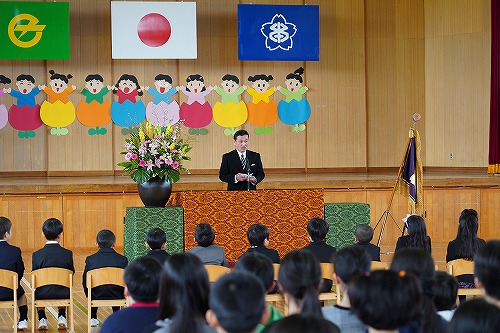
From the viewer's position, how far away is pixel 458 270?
6.41m

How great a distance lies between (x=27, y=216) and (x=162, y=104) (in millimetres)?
3525

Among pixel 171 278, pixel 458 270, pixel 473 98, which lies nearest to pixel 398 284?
A: pixel 171 278

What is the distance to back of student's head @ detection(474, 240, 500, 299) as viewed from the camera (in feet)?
10.5

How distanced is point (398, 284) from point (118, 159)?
38.9ft

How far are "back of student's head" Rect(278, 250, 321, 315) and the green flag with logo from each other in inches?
412

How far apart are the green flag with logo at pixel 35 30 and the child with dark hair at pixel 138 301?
10.2 metres

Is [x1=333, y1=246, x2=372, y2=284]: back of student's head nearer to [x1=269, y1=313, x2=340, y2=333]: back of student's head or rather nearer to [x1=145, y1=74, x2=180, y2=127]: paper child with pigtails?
[x1=269, y1=313, x2=340, y2=333]: back of student's head

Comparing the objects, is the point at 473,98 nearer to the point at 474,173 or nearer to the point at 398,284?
the point at 474,173

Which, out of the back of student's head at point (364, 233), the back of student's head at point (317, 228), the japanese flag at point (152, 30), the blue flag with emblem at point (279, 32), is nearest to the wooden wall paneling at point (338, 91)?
the blue flag with emblem at point (279, 32)

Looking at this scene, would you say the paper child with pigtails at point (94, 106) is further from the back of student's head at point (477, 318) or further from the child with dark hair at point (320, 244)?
the back of student's head at point (477, 318)

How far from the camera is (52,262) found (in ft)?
22.0

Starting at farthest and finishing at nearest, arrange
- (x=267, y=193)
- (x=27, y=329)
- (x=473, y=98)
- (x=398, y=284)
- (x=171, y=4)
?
(x=473, y=98) → (x=171, y=4) → (x=267, y=193) → (x=27, y=329) → (x=398, y=284)

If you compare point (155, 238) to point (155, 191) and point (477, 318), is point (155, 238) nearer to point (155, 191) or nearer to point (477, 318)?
point (155, 191)

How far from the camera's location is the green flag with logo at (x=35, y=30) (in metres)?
13.2
